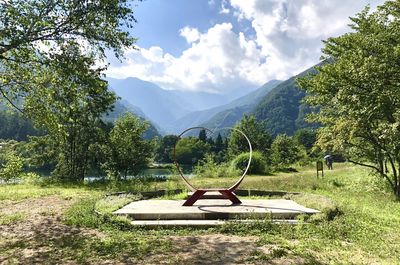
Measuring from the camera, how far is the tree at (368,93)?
13.4 metres

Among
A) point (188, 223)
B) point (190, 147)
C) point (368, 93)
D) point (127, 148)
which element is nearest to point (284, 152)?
point (190, 147)

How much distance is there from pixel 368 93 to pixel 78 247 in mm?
11479

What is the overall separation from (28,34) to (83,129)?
16.4 m

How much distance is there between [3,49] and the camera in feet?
30.4

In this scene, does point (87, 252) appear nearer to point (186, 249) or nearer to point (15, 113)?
point (186, 249)

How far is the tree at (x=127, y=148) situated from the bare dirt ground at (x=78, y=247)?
1477cm

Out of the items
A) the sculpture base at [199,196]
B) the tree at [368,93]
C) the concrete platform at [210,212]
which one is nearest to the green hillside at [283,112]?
the tree at [368,93]

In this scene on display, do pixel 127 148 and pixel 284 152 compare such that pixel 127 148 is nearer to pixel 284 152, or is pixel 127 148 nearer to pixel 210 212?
pixel 210 212

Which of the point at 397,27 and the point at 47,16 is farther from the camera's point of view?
the point at 397,27

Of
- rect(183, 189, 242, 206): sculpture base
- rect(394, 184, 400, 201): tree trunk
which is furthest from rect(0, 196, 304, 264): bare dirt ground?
rect(394, 184, 400, 201): tree trunk

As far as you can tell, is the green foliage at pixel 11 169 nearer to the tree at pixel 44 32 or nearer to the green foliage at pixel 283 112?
the tree at pixel 44 32

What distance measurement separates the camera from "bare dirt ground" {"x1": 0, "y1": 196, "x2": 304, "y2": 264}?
628 cm

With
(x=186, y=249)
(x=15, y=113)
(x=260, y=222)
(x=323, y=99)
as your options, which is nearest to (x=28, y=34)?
(x=15, y=113)

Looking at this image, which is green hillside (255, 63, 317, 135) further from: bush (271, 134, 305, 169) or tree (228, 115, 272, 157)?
tree (228, 115, 272, 157)
